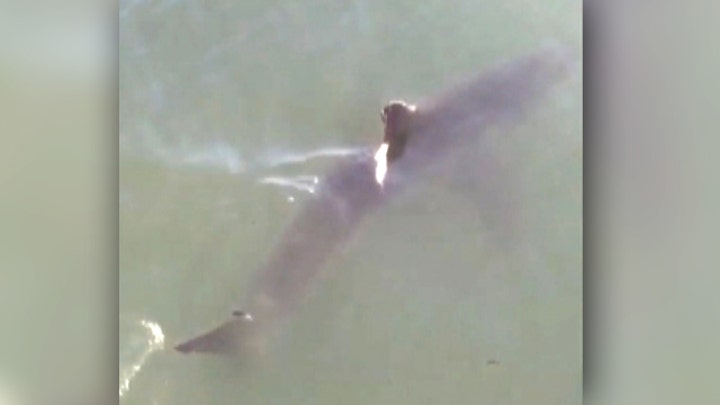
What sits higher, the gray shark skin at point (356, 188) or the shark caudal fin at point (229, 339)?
the gray shark skin at point (356, 188)

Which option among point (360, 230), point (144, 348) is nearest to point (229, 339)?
point (144, 348)

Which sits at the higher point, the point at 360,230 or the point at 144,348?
the point at 360,230

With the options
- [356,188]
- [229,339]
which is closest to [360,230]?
[356,188]

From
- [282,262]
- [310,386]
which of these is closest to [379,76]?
[282,262]

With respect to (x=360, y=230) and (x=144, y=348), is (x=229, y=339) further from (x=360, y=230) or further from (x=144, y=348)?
(x=360, y=230)
